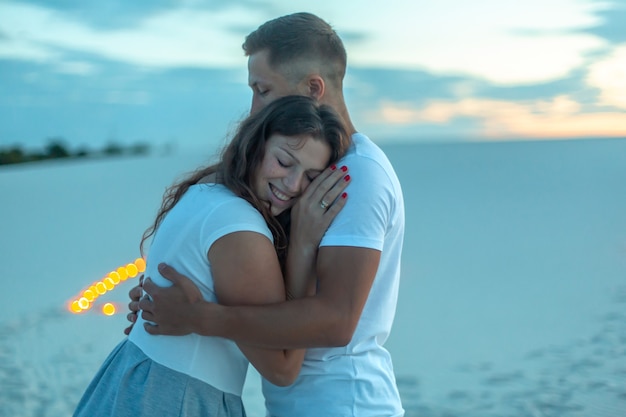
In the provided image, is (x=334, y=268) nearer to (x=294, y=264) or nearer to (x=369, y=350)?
(x=294, y=264)

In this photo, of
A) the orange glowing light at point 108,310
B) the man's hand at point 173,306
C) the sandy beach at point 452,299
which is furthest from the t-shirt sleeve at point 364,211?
the orange glowing light at point 108,310

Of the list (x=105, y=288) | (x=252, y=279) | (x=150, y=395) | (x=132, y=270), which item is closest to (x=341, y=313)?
(x=252, y=279)

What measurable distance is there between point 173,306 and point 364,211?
0.53m

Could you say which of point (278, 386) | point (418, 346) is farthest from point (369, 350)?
point (418, 346)

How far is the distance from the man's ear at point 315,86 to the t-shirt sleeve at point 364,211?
17.2 inches

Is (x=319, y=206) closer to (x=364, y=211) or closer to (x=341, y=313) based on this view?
(x=364, y=211)

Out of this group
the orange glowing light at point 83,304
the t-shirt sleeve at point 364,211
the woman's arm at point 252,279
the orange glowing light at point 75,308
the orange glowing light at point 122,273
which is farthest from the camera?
the orange glowing light at point 122,273

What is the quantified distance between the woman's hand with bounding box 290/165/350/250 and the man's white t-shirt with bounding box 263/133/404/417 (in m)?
0.02

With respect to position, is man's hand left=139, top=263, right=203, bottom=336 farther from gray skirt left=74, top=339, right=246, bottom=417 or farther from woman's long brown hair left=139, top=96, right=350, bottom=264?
woman's long brown hair left=139, top=96, right=350, bottom=264

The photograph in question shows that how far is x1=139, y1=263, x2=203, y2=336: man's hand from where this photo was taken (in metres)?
1.88

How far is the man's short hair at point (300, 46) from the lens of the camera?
240cm

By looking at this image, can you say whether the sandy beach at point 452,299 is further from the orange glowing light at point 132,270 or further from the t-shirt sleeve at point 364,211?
the t-shirt sleeve at point 364,211

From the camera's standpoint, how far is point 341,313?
189cm

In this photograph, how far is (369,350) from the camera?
2.07 meters
